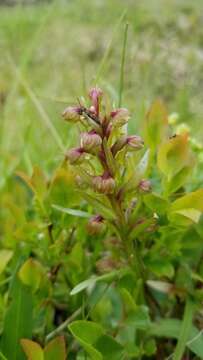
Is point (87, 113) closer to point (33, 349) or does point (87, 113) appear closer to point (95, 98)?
point (95, 98)

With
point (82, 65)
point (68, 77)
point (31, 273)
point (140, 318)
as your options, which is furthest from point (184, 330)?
point (68, 77)

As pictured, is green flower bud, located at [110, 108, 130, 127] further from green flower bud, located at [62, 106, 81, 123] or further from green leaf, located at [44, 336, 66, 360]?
green leaf, located at [44, 336, 66, 360]

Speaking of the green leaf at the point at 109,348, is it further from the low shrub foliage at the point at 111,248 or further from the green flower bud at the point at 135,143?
the green flower bud at the point at 135,143

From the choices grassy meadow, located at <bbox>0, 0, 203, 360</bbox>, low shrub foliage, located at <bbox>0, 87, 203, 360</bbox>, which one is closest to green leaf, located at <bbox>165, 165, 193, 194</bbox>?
low shrub foliage, located at <bbox>0, 87, 203, 360</bbox>

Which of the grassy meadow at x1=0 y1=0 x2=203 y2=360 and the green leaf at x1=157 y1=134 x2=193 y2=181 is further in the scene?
the grassy meadow at x1=0 y1=0 x2=203 y2=360

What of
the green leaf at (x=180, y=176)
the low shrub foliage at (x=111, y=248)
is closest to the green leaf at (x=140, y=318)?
the low shrub foliage at (x=111, y=248)

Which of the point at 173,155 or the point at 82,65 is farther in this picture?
the point at 82,65
